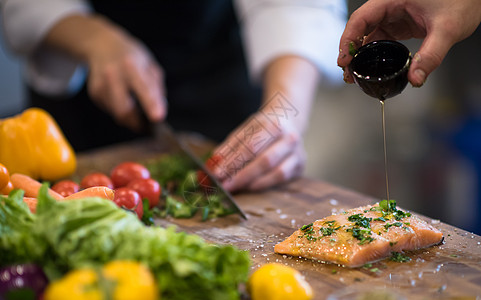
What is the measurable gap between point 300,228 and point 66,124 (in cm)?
249

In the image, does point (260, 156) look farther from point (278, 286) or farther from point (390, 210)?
point (278, 286)

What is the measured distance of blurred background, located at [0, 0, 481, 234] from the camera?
4.82m

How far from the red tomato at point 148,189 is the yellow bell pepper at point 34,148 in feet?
1.64

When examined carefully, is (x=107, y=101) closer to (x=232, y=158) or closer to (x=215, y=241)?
(x=232, y=158)

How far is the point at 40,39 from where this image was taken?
135 inches

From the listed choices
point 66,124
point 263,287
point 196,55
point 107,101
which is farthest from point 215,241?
point 66,124

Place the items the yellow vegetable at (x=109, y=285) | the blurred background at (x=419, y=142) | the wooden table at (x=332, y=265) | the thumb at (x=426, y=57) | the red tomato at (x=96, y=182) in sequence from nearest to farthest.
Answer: the yellow vegetable at (x=109, y=285), the wooden table at (x=332, y=265), the thumb at (x=426, y=57), the red tomato at (x=96, y=182), the blurred background at (x=419, y=142)

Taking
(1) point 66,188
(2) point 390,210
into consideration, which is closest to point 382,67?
(2) point 390,210

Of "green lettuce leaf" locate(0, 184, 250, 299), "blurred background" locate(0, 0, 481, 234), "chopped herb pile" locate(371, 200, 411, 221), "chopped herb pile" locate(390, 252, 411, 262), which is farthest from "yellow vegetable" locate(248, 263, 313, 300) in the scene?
"blurred background" locate(0, 0, 481, 234)

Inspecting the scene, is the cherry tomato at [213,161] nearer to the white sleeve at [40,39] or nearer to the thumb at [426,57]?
the thumb at [426,57]

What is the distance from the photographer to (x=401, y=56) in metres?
1.82

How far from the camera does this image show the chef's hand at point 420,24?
1.77 metres

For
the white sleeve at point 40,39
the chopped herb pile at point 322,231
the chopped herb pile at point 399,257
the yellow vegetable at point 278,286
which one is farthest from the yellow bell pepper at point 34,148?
the chopped herb pile at point 399,257

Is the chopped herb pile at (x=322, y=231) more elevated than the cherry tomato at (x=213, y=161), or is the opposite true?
the chopped herb pile at (x=322, y=231)
